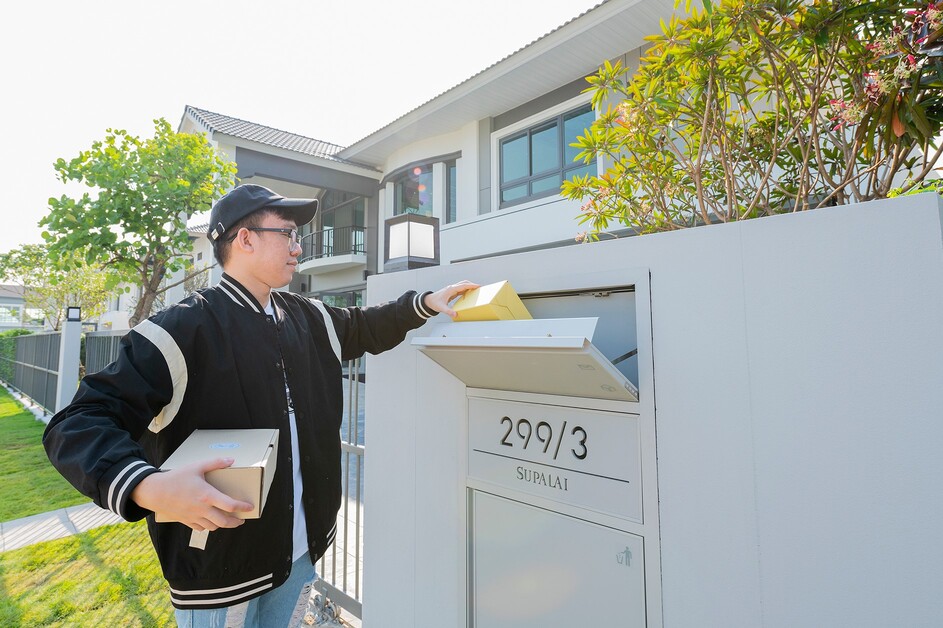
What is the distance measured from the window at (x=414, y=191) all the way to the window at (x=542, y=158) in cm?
224

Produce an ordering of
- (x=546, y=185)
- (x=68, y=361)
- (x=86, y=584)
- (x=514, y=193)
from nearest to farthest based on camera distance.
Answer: (x=86, y=584) < (x=68, y=361) < (x=546, y=185) < (x=514, y=193)

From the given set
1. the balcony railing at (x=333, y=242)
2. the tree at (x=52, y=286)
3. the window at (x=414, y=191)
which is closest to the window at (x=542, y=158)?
the window at (x=414, y=191)

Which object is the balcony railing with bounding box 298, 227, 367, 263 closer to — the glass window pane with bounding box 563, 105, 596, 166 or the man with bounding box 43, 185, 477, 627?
the glass window pane with bounding box 563, 105, 596, 166

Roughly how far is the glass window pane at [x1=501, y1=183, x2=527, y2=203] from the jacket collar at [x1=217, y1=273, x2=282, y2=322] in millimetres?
8757

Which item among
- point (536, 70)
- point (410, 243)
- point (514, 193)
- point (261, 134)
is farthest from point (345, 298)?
point (410, 243)

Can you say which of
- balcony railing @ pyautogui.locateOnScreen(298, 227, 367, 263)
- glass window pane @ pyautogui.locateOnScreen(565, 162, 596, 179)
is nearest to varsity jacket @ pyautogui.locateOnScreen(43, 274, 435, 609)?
glass window pane @ pyautogui.locateOnScreen(565, 162, 596, 179)

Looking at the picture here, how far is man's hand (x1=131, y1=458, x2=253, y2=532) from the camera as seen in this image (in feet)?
3.54

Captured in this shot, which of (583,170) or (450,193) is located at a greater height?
(450,193)

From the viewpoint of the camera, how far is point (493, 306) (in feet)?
5.23

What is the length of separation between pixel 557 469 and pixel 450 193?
1041cm

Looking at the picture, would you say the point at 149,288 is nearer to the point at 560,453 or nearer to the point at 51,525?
the point at 51,525

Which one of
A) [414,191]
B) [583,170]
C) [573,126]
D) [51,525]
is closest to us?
[51,525]

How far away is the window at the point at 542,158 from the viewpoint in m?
9.06

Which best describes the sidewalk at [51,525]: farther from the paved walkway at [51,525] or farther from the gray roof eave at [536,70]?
the gray roof eave at [536,70]
